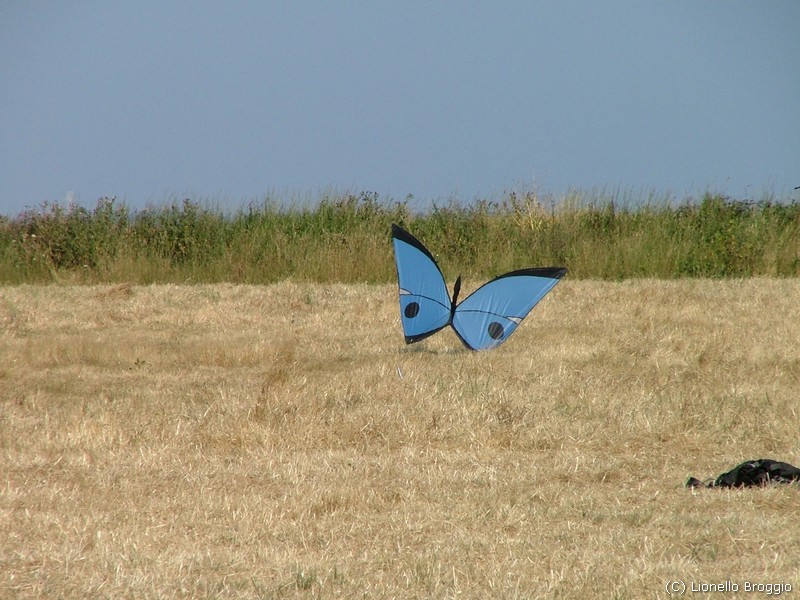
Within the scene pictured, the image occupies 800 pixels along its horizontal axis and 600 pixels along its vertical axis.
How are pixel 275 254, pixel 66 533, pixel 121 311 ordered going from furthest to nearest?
1. pixel 275 254
2. pixel 121 311
3. pixel 66 533

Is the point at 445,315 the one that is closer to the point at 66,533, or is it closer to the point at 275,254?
the point at 66,533

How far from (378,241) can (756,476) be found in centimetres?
1138

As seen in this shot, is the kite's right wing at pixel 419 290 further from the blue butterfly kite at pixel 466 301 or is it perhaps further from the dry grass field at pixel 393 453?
the dry grass field at pixel 393 453

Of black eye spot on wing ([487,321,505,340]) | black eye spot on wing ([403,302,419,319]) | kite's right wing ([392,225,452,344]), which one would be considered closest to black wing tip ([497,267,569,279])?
black eye spot on wing ([487,321,505,340])

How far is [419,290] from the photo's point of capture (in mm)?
8969

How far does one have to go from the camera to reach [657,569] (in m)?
3.90

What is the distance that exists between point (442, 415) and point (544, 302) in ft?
18.6

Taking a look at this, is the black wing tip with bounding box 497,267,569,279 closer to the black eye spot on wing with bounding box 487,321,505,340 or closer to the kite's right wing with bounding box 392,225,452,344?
the black eye spot on wing with bounding box 487,321,505,340

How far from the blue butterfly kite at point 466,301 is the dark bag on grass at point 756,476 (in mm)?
3543

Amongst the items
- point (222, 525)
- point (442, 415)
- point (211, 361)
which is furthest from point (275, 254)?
point (222, 525)

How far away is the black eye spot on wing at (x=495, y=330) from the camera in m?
9.16
